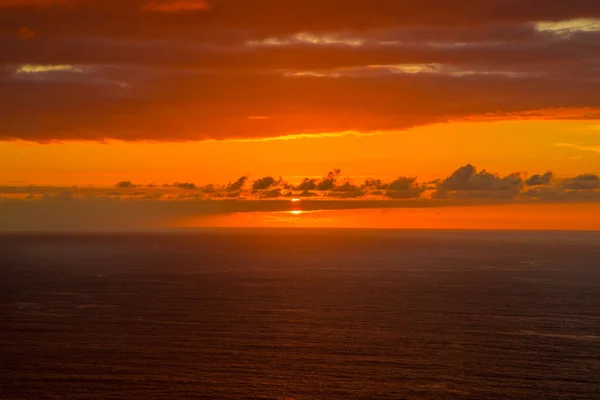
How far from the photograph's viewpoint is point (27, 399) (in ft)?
227

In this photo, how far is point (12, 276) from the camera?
18788cm

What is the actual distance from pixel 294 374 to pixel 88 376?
850 inches

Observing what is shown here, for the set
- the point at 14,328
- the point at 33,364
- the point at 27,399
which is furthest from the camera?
the point at 14,328

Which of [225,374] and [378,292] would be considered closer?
[225,374]

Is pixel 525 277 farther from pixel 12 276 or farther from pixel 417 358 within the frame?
pixel 12 276

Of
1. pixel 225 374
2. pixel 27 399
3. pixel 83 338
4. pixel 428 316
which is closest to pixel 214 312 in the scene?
pixel 83 338

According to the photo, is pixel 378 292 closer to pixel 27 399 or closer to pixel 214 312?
pixel 214 312

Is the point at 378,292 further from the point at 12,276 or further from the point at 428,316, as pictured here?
the point at 12,276

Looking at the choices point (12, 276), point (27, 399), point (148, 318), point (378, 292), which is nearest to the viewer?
point (27, 399)

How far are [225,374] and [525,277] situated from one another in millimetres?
129560

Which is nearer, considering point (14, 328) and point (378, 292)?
point (14, 328)

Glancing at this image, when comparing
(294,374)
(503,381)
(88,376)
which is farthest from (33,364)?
(503,381)

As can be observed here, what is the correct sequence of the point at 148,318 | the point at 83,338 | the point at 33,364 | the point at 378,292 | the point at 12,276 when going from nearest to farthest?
the point at 33,364
the point at 83,338
the point at 148,318
the point at 378,292
the point at 12,276

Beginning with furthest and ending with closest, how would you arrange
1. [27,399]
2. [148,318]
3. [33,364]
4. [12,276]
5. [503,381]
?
[12,276] < [148,318] < [33,364] < [503,381] < [27,399]
